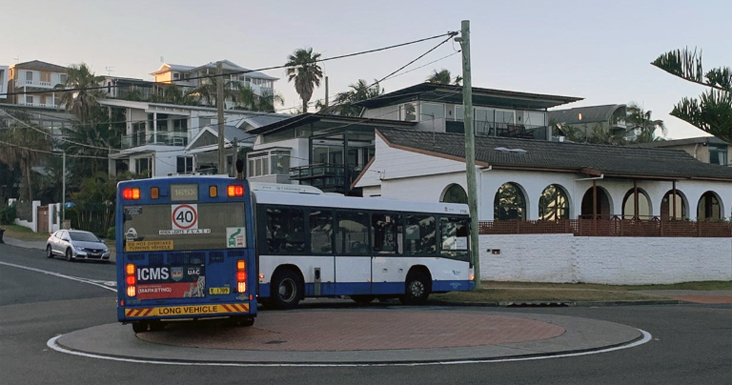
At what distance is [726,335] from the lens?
1636 cm

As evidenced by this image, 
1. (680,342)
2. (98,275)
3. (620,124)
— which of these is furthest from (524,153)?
(620,124)

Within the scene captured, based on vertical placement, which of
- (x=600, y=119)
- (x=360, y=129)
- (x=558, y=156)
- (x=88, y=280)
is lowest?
(x=88, y=280)

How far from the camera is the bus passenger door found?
2283cm

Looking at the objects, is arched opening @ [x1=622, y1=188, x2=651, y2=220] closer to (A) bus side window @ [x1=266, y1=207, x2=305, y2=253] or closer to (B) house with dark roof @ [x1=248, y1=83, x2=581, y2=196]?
(B) house with dark roof @ [x1=248, y1=83, x2=581, y2=196]

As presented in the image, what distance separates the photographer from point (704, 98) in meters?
19.6

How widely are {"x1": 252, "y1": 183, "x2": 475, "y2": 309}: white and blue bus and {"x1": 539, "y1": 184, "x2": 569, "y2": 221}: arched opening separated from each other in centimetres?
1474

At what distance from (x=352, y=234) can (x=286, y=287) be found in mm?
2475

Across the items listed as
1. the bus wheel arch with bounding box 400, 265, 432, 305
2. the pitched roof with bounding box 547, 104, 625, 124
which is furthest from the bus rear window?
the pitched roof with bounding box 547, 104, 625, 124

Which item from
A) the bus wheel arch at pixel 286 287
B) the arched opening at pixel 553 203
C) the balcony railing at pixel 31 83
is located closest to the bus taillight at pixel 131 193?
the bus wheel arch at pixel 286 287

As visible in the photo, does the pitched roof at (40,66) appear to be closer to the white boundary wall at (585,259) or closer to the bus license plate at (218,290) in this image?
the white boundary wall at (585,259)

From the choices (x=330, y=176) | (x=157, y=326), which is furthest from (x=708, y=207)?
(x=157, y=326)

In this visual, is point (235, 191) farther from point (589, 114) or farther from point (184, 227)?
point (589, 114)

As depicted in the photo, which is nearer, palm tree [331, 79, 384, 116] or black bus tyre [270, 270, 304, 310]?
black bus tyre [270, 270, 304, 310]

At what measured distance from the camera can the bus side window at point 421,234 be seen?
24391 millimetres
